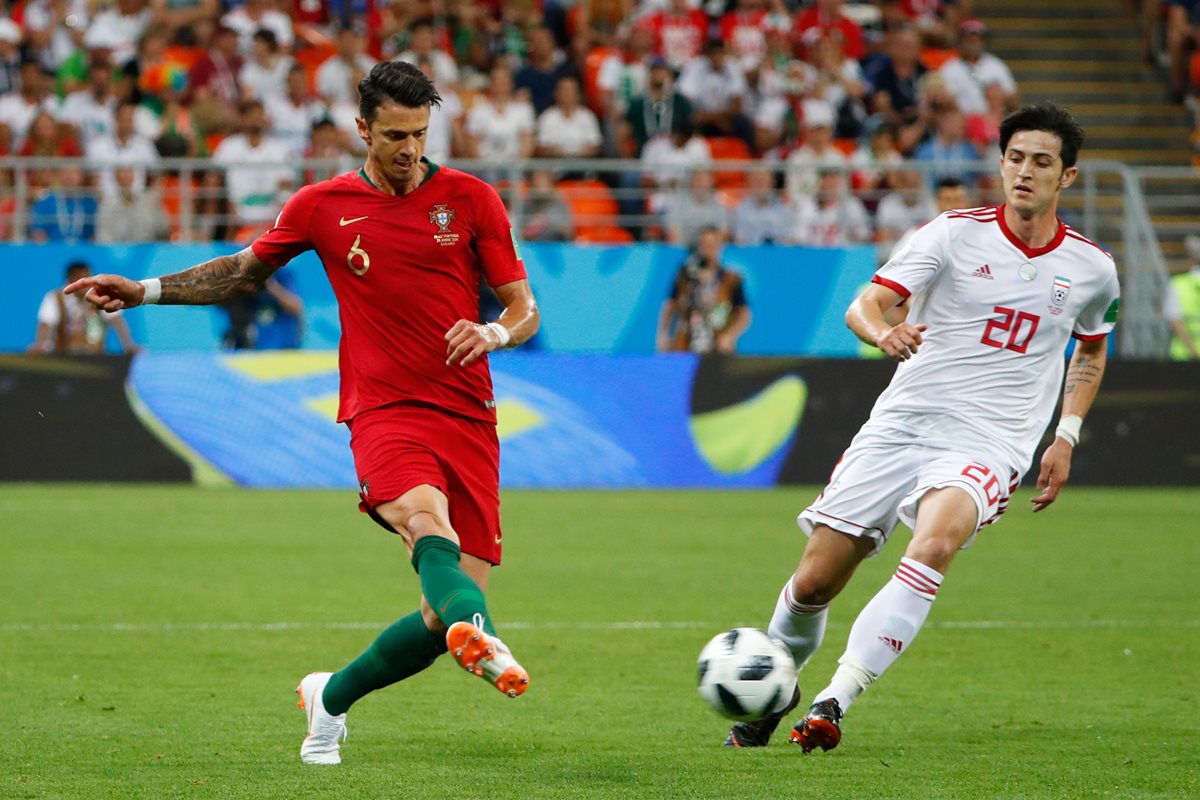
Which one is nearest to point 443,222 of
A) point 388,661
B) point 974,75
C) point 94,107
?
point 388,661

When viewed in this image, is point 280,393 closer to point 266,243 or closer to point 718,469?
point 718,469

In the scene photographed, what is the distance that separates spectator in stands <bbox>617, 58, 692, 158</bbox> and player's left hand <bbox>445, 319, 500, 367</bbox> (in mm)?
14569

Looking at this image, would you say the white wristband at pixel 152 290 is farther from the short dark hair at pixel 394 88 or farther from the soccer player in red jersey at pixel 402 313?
the short dark hair at pixel 394 88

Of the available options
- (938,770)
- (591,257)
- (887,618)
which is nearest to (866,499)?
(887,618)

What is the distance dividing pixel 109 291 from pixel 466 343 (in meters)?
1.38

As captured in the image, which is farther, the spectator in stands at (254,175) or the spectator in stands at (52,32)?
the spectator in stands at (52,32)

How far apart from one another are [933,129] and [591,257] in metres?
4.89

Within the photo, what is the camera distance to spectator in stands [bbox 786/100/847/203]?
739 inches

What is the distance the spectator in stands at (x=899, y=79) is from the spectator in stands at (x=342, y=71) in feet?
17.4

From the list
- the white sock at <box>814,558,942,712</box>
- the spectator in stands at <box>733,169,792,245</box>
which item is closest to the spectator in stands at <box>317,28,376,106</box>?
the spectator in stands at <box>733,169,792,245</box>

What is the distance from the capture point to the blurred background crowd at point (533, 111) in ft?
60.9

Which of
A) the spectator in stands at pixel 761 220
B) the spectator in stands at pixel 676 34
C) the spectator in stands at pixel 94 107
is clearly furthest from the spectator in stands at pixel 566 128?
the spectator in stands at pixel 94 107

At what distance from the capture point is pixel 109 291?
6.23 m

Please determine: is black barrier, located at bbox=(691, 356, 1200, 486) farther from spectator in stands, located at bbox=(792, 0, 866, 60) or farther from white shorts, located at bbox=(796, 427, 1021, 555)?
white shorts, located at bbox=(796, 427, 1021, 555)
